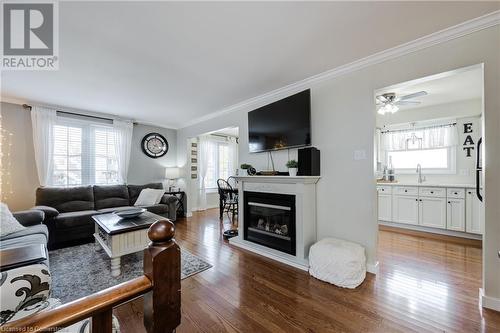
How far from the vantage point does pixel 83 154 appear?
4176 millimetres

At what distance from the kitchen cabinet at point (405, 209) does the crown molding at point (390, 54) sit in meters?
2.83

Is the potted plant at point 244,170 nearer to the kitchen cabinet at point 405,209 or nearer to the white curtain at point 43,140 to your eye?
the kitchen cabinet at point 405,209

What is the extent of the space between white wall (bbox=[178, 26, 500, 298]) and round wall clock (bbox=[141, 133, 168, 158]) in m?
3.70

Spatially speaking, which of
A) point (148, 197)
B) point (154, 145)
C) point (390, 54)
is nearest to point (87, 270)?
point (148, 197)

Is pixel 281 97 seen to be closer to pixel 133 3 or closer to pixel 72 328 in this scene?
pixel 133 3

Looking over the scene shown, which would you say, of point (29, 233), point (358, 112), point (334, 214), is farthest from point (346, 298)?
point (29, 233)

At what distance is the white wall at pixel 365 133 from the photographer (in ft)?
5.57

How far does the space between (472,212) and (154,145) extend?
656 centimetres

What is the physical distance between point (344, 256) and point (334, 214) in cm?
59

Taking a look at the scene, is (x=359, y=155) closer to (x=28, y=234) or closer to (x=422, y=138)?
(x=422, y=138)

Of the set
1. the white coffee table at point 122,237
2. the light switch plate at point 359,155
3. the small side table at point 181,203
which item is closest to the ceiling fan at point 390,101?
the light switch plate at point 359,155

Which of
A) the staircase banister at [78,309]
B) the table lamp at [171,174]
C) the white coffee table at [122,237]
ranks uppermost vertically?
the table lamp at [171,174]

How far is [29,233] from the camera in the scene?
232 centimetres

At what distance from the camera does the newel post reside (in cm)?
65
